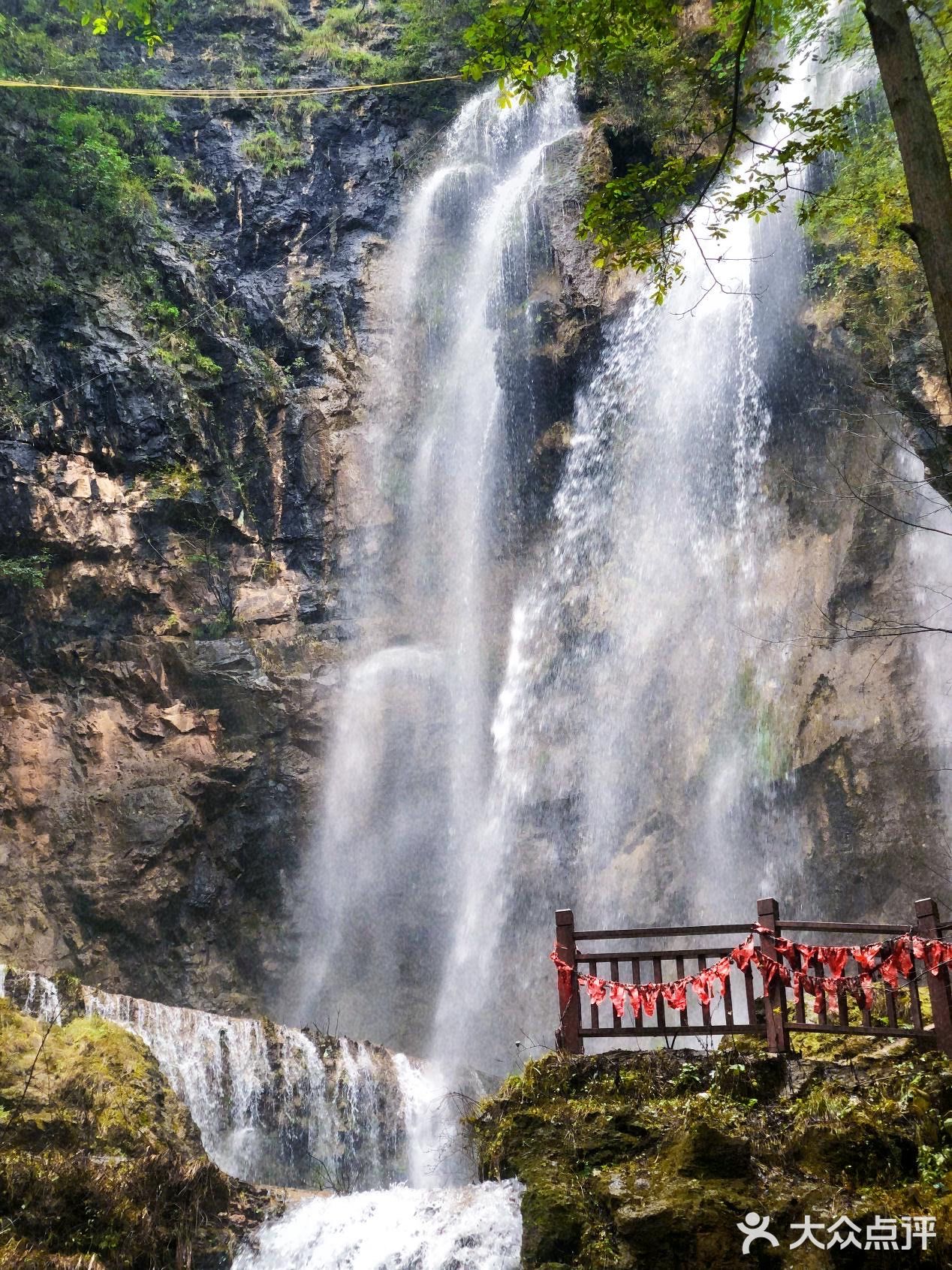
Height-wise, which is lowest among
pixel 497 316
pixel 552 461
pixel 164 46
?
pixel 552 461

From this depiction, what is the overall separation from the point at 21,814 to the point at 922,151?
14.0m

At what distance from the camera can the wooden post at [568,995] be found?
318 inches

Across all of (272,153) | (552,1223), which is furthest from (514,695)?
(272,153)

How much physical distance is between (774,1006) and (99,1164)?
5.52 metres

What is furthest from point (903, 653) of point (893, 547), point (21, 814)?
point (21, 814)

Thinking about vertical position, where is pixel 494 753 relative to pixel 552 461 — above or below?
below

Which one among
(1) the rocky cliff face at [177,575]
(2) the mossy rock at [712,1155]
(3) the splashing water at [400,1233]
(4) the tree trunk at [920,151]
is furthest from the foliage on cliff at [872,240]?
(3) the splashing water at [400,1233]

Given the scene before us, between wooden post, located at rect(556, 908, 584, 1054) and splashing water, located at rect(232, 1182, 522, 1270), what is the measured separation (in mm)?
1133

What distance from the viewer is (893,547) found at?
45.8 ft

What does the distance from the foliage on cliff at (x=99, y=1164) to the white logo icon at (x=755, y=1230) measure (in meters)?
4.77

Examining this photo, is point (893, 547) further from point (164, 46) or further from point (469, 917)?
point (164, 46)

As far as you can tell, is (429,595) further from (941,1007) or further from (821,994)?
(941,1007)

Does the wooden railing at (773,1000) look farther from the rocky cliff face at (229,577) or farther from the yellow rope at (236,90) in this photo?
the yellow rope at (236,90)

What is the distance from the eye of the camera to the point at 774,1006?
750 centimetres
